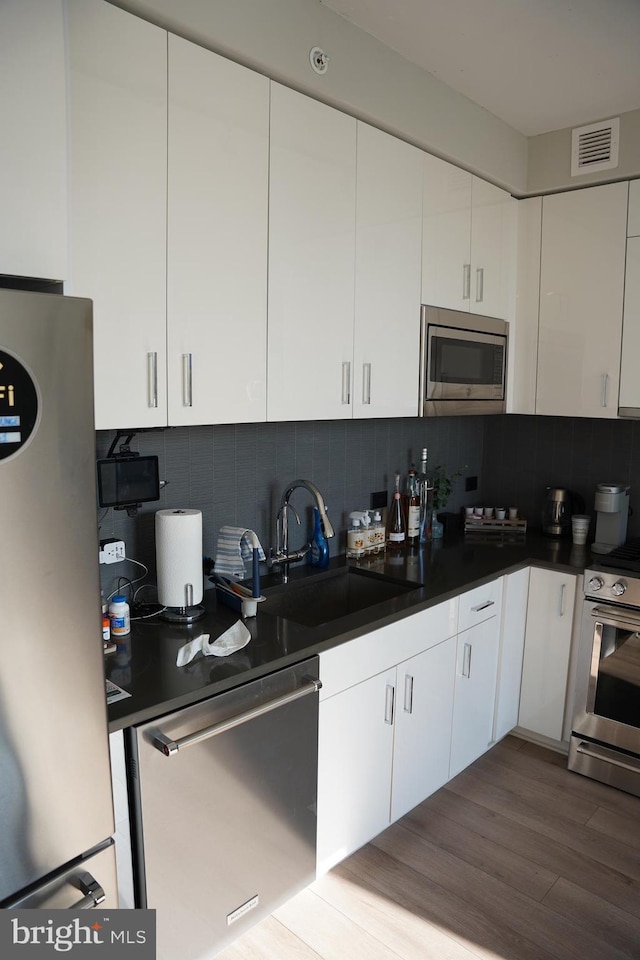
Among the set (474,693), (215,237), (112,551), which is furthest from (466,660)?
(215,237)

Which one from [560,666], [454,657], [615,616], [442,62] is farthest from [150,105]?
[560,666]

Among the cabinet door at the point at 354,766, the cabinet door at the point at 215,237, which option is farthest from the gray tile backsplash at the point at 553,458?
the cabinet door at the point at 215,237

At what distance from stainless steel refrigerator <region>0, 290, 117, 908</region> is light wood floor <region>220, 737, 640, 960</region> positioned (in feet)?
2.97

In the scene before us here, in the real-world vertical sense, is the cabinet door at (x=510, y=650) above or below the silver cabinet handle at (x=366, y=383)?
below

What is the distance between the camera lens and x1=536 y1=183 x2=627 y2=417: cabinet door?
295 centimetres

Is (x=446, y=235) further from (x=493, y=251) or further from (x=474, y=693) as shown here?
(x=474, y=693)

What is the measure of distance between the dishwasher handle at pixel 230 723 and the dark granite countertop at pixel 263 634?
0.07 metres

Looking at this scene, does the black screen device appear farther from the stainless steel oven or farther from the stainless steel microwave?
the stainless steel oven

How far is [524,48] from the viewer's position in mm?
2273

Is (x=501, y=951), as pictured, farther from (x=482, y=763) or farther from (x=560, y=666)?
(x=560, y=666)

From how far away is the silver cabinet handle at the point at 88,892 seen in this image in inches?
54.9

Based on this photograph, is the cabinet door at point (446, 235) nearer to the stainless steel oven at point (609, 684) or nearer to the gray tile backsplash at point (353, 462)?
the gray tile backsplash at point (353, 462)

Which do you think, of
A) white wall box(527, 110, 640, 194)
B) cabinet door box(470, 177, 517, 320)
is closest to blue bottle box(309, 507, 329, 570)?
cabinet door box(470, 177, 517, 320)

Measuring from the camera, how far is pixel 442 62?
94.3 inches
